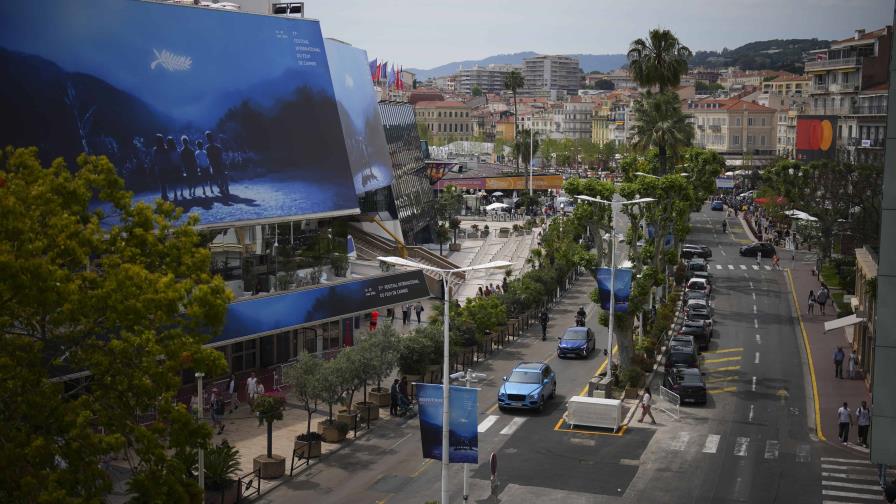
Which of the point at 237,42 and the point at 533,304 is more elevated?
the point at 237,42

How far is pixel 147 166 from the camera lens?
39.8 m

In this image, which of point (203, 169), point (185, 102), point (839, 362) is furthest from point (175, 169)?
point (839, 362)

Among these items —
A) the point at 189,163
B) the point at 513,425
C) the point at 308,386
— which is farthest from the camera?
the point at 189,163

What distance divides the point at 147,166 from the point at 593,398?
1836 centimetres

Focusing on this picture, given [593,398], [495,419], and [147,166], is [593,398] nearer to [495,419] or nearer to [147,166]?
[495,419]

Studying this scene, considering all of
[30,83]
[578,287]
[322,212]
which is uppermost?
[30,83]

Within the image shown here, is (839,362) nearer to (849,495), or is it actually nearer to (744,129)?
(849,495)

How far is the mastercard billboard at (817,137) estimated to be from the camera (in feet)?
314

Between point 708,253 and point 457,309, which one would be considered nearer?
point 457,309

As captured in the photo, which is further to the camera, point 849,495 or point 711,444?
point 711,444

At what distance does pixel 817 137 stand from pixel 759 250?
65.5 feet

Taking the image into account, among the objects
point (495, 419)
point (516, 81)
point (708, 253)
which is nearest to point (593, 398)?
point (495, 419)

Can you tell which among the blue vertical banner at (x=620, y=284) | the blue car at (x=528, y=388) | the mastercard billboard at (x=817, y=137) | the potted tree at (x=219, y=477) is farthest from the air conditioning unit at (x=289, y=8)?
the mastercard billboard at (x=817, y=137)

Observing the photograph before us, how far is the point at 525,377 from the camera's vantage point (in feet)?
127
